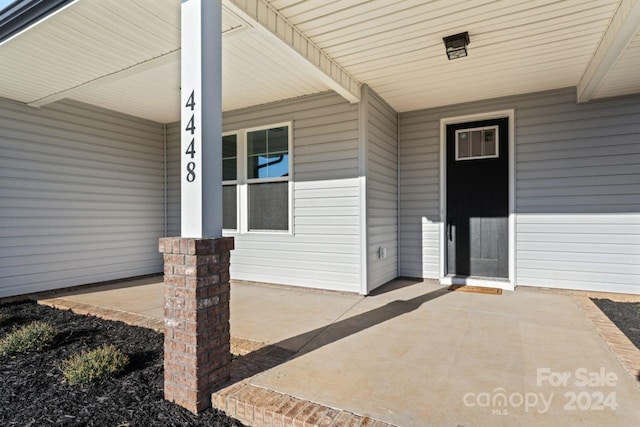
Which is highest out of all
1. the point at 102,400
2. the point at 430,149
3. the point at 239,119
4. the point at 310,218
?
the point at 239,119

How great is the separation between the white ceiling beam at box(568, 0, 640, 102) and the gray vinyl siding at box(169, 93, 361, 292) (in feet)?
8.25

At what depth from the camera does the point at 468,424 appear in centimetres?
172

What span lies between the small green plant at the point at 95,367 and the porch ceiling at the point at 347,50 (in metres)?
2.60

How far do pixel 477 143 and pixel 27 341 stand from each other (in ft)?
18.1

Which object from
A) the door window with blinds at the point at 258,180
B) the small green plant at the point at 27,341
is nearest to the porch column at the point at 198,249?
the small green plant at the point at 27,341

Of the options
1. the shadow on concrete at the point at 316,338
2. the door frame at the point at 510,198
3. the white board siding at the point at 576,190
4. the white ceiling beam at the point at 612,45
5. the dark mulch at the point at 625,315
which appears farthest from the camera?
the door frame at the point at 510,198

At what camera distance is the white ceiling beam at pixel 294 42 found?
8.55ft

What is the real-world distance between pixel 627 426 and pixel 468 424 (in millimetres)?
792

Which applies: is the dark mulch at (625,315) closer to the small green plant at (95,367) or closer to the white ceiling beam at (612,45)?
the white ceiling beam at (612,45)

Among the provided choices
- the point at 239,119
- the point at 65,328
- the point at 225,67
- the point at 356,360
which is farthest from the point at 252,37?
the point at 65,328

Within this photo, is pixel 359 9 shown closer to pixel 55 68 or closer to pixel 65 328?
pixel 55 68

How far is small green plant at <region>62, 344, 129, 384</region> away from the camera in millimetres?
2166

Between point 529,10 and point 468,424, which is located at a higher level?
point 529,10

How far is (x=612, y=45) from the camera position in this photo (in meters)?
2.98
